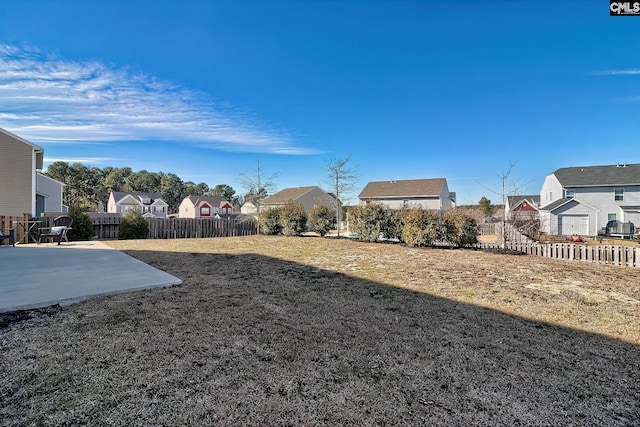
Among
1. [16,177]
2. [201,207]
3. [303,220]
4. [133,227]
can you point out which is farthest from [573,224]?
[201,207]

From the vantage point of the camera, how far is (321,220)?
15.9 meters

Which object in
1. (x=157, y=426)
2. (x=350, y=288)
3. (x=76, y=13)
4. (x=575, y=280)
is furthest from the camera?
(x=76, y=13)

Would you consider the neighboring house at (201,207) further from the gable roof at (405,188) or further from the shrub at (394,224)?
the shrub at (394,224)

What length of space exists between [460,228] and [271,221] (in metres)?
9.99

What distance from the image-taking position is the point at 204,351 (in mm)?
2629

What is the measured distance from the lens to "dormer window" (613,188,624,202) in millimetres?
22234

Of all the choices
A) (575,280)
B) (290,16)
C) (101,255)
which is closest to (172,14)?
(290,16)

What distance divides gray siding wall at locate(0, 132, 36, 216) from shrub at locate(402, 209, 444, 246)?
1681cm

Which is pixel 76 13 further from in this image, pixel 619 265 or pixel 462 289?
pixel 619 265

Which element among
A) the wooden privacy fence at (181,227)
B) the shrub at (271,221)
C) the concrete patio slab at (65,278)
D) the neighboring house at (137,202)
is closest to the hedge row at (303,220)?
the shrub at (271,221)

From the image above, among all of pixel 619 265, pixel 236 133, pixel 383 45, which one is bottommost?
pixel 619 265

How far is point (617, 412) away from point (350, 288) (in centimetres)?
355

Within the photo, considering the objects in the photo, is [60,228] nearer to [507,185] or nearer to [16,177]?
[16,177]

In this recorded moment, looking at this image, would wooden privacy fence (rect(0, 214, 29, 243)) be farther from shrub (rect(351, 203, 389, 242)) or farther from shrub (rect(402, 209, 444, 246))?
shrub (rect(402, 209, 444, 246))
